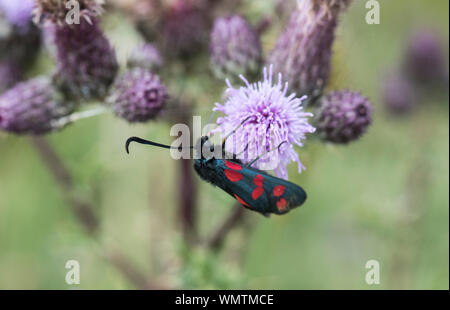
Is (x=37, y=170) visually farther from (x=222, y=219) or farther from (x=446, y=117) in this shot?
(x=446, y=117)

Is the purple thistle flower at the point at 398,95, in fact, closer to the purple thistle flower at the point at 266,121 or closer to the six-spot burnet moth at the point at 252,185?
the purple thistle flower at the point at 266,121

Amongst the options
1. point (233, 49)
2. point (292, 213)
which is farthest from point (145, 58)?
point (292, 213)

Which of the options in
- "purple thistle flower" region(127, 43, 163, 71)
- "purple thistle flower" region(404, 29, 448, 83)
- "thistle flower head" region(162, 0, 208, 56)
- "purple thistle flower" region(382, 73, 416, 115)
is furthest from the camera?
"purple thistle flower" region(404, 29, 448, 83)

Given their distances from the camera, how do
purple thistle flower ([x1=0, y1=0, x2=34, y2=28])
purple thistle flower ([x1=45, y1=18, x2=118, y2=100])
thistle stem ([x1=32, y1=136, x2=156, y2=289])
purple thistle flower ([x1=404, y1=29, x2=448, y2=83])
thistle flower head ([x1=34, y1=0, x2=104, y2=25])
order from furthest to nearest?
purple thistle flower ([x1=404, y1=29, x2=448, y2=83]), thistle stem ([x1=32, y1=136, x2=156, y2=289]), purple thistle flower ([x1=0, y1=0, x2=34, y2=28]), purple thistle flower ([x1=45, y1=18, x2=118, y2=100]), thistle flower head ([x1=34, y1=0, x2=104, y2=25])

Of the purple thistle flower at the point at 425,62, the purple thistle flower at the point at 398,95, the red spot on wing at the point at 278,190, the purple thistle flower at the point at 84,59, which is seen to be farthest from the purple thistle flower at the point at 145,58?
the purple thistle flower at the point at 425,62

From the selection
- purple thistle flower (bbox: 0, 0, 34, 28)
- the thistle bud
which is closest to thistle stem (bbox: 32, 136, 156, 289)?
the thistle bud

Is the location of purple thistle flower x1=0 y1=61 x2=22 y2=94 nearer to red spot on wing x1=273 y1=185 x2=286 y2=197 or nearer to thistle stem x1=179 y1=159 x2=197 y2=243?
thistle stem x1=179 y1=159 x2=197 y2=243
